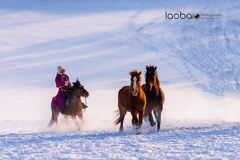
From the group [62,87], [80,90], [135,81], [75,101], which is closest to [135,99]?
[135,81]

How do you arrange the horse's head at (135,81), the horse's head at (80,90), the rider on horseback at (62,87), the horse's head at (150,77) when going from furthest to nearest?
the rider on horseback at (62,87) < the horse's head at (80,90) < the horse's head at (150,77) < the horse's head at (135,81)

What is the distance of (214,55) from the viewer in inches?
2237

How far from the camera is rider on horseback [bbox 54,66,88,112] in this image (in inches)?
712

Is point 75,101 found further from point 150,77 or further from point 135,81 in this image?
point 135,81

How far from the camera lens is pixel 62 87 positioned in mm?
18312

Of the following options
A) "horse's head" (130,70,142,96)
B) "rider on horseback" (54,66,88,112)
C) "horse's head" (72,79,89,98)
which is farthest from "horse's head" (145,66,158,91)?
"rider on horseback" (54,66,88,112)

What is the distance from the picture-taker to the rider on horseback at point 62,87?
59.3 feet

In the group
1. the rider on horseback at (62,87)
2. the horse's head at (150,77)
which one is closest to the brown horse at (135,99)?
the horse's head at (150,77)

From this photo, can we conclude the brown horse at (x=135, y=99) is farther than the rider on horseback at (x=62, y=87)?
No

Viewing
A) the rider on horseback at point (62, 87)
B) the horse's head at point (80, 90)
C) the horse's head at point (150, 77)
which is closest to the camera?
the horse's head at point (150, 77)

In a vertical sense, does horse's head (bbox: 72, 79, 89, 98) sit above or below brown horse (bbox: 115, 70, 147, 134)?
above

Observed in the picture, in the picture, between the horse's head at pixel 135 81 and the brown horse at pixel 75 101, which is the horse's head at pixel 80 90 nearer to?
the brown horse at pixel 75 101

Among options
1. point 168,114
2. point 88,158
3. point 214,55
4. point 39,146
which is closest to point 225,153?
point 88,158

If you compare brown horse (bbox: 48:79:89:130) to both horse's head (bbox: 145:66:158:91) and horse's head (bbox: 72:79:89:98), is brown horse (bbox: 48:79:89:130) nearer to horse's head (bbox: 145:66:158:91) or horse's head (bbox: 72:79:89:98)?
horse's head (bbox: 72:79:89:98)
